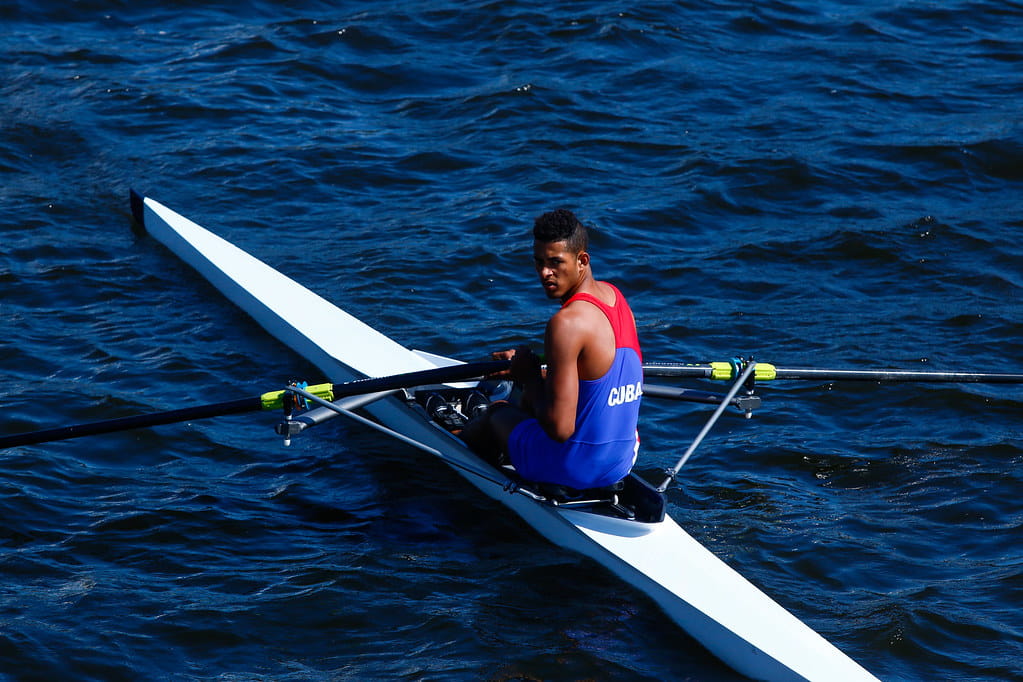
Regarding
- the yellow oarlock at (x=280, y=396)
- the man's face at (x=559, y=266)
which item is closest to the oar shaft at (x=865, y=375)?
the man's face at (x=559, y=266)

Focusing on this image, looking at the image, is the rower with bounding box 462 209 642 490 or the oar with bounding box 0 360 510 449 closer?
the rower with bounding box 462 209 642 490

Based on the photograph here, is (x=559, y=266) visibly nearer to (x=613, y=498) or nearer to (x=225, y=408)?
(x=613, y=498)

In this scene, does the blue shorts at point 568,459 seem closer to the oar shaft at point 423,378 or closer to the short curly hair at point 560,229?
the oar shaft at point 423,378

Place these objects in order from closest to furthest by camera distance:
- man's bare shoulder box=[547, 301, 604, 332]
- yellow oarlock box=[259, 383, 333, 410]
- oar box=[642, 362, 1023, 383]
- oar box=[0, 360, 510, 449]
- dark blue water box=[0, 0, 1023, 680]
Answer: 1. man's bare shoulder box=[547, 301, 604, 332]
2. dark blue water box=[0, 0, 1023, 680]
3. oar box=[0, 360, 510, 449]
4. yellow oarlock box=[259, 383, 333, 410]
5. oar box=[642, 362, 1023, 383]

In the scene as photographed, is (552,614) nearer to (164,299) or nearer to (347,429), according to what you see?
(347,429)

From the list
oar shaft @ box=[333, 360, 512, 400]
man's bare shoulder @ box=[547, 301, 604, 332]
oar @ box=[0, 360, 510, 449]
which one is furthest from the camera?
oar @ box=[0, 360, 510, 449]

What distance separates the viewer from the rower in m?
5.06

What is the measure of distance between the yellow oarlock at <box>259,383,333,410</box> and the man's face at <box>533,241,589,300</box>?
4.99 feet

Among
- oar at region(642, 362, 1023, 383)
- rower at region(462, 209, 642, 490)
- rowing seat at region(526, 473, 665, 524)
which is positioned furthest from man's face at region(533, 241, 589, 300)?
oar at region(642, 362, 1023, 383)

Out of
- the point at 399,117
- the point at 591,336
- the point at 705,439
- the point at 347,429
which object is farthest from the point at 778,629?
the point at 399,117

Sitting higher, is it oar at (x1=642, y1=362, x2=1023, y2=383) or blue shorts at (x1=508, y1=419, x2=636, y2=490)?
oar at (x1=642, y1=362, x2=1023, y2=383)

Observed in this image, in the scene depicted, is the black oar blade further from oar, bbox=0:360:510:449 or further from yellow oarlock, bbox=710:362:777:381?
yellow oarlock, bbox=710:362:777:381

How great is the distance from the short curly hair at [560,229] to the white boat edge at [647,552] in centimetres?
152

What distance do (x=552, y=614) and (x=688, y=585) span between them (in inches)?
25.5
